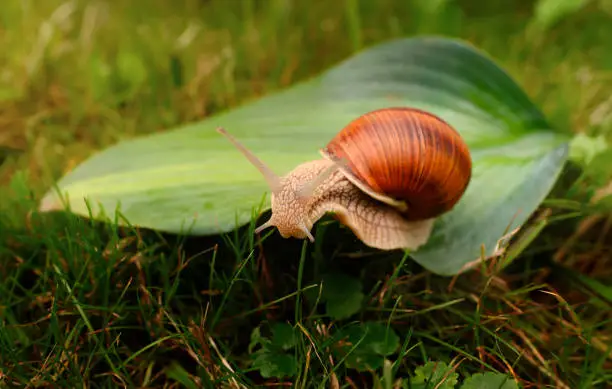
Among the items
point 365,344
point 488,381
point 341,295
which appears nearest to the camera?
point 488,381

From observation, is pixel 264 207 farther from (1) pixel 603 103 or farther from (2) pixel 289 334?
(1) pixel 603 103

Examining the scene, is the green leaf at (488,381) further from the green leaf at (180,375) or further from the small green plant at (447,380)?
the green leaf at (180,375)

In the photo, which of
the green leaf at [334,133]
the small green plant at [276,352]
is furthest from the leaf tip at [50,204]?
the small green plant at [276,352]

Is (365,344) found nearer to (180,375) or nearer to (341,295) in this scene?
(341,295)

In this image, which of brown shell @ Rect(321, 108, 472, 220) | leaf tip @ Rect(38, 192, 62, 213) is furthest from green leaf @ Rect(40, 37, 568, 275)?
brown shell @ Rect(321, 108, 472, 220)

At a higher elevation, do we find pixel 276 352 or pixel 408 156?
pixel 408 156

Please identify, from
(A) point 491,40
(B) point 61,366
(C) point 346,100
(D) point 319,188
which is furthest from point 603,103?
(B) point 61,366

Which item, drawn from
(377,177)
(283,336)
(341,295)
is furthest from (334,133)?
(283,336)
